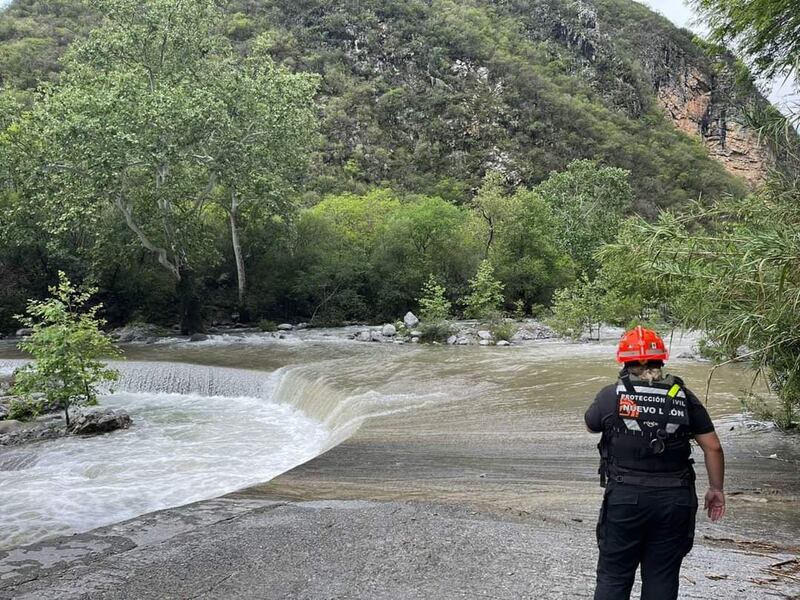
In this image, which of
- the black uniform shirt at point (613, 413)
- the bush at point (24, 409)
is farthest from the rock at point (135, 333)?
the black uniform shirt at point (613, 413)

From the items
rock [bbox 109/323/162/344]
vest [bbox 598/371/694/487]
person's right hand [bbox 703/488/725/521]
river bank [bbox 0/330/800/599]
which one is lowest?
river bank [bbox 0/330/800/599]

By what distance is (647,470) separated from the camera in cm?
318

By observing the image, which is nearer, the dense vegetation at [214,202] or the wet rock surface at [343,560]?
the wet rock surface at [343,560]

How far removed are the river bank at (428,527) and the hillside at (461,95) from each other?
45475 millimetres

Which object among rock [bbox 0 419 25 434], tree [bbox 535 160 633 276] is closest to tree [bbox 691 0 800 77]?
rock [bbox 0 419 25 434]

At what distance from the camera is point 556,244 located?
37062 millimetres

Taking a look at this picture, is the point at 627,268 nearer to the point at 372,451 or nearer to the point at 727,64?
the point at 727,64

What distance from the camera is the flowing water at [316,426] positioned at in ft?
26.5

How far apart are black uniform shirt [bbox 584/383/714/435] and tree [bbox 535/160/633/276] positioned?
32.9m

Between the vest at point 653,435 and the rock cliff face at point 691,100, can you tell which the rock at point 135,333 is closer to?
the vest at point 653,435

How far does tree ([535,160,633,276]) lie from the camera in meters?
38.1

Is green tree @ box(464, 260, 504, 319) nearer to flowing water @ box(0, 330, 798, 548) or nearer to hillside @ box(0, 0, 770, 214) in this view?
flowing water @ box(0, 330, 798, 548)

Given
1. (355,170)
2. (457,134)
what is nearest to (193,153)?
(355,170)

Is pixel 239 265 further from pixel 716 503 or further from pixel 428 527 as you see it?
pixel 716 503
